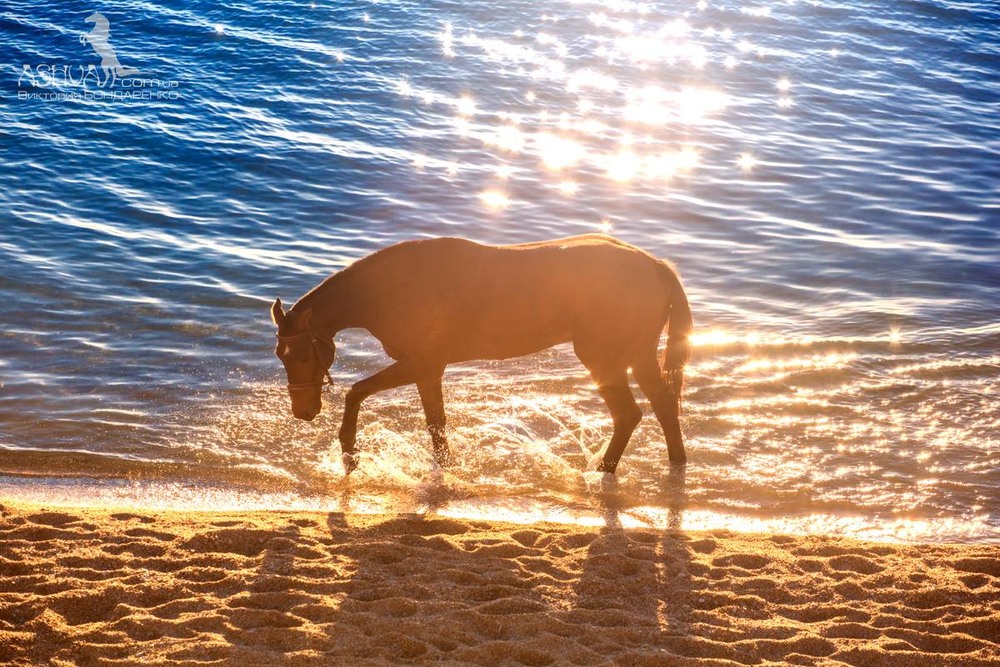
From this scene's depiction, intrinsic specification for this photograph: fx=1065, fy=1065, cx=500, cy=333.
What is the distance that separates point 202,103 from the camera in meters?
20.2

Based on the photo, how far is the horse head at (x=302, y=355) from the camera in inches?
297

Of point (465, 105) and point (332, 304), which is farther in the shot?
point (465, 105)

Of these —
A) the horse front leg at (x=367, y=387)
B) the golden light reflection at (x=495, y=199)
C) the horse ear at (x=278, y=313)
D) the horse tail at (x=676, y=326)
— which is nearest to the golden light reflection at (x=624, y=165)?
the golden light reflection at (x=495, y=199)

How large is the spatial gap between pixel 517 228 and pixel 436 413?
774cm

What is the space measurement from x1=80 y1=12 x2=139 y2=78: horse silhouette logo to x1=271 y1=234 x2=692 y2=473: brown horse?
1584cm

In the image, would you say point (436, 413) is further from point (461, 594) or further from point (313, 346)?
point (461, 594)

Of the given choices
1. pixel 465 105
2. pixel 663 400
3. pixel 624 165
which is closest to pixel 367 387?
pixel 663 400

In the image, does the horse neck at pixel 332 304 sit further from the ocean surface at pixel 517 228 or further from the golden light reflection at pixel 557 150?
the golden light reflection at pixel 557 150

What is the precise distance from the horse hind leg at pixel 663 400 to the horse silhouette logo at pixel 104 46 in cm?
1668

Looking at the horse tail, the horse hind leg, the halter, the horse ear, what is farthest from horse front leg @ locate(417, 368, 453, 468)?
the horse tail

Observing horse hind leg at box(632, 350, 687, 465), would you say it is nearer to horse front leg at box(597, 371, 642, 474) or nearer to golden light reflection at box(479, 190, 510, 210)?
horse front leg at box(597, 371, 642, 474)

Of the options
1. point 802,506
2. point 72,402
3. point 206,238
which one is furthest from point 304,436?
point 206,238

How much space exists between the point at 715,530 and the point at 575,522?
0.95 metres

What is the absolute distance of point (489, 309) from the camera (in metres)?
7.95
